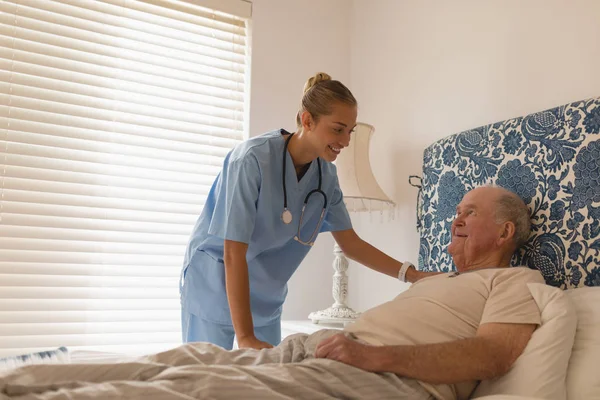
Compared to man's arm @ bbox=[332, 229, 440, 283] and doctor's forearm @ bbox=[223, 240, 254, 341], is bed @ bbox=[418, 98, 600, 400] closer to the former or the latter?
man's arm @ bbox=[332, 229, 440, 283]

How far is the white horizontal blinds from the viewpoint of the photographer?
6.68 ft

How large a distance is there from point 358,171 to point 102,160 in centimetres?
101

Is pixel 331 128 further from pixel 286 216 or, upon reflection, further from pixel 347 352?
pixel 347 352

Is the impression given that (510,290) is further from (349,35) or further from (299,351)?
(349,35)

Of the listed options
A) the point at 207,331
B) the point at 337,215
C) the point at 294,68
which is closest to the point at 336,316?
the point at 337,215

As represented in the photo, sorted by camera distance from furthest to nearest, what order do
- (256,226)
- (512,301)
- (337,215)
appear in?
(337,215) < (256,226) < (512,301)

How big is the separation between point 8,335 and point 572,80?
207 cm

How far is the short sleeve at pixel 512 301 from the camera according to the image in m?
1.17

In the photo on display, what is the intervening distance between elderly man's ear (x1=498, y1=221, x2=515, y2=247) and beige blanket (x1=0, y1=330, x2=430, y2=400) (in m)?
0.58

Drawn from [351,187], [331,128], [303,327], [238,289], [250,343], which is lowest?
[303,327]

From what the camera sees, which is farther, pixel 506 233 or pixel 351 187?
pixel 351 187

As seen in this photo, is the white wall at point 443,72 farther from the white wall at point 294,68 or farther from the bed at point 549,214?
the bed at point 549,214

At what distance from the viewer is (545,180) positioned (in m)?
1.47

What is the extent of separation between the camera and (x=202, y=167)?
241cm
